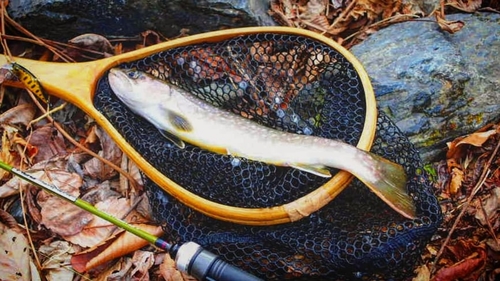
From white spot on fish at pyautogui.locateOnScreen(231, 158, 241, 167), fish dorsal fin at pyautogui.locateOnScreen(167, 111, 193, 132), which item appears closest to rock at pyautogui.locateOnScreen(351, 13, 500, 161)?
white spot on fish at pyautogui.locateOnScreen(231, 158, 241, 167)

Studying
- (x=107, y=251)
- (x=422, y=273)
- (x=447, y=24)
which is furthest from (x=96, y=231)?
(x=447, y=24)

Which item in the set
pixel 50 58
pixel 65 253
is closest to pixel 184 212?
pixel 65 253

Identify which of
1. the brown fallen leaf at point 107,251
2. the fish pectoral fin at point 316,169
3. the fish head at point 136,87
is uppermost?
the fish head at point 136,87

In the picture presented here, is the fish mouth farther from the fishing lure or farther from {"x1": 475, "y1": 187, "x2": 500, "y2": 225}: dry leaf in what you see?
{"x1": 475, "y1": 187, "x2": 500, "y2": 225}: dry leaf

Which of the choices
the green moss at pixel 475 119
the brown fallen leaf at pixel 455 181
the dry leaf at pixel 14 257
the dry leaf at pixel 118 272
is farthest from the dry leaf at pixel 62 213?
the green moss at pixel 475 119

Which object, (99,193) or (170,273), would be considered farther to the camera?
(99,193)

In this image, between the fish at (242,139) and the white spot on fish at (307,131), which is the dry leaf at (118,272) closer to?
the fish at (242,139)

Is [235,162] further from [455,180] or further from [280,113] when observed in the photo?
[455,180]
